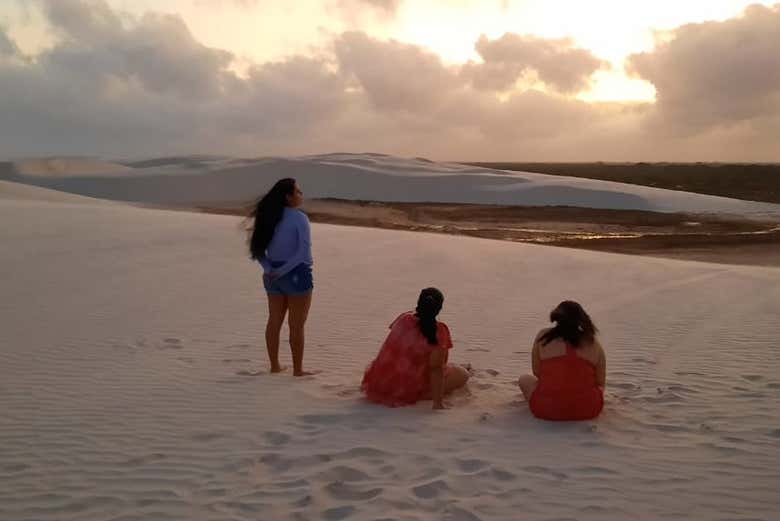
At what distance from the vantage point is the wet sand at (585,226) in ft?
62.2

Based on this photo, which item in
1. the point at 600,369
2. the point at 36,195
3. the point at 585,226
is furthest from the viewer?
the point at 36,195

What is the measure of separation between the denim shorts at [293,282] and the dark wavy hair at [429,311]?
3.71 feet

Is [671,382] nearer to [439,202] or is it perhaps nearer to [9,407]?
[9,407]

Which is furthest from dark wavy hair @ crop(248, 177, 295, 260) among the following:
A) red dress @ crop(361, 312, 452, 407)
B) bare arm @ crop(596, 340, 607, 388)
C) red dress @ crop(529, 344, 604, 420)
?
bare arm @ crop(596, 340, 607, 388)

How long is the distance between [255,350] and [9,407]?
245 centimetres

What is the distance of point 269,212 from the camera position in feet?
19.2

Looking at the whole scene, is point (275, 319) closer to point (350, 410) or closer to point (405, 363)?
point (350, 410)

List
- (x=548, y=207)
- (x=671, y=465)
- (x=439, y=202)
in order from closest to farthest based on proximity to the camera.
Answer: (x=671, y=465), (x=548, y=207), (x=439, y=202)

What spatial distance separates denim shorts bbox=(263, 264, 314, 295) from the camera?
6004mm

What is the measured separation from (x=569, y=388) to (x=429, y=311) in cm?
104

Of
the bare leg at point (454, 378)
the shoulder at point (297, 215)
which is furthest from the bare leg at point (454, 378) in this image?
the shoulder at point (297, 215)

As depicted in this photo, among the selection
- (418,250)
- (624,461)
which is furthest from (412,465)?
(418,250)

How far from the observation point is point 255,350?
289 inches

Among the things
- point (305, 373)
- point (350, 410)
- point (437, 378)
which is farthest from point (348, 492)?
point (305, 373)
